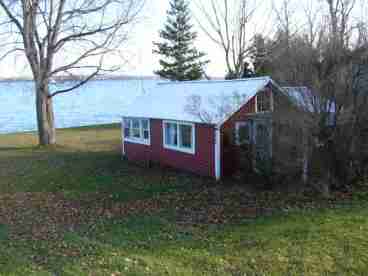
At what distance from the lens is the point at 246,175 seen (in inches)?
527

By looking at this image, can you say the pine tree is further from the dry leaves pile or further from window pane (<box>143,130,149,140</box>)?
the dry leaves pile

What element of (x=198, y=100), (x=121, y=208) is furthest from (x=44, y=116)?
(x=121, y=208)

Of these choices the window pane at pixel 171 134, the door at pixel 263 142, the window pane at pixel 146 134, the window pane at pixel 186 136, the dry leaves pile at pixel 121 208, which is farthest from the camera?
the window pane at pixel 146 134

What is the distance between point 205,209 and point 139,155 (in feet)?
28.9

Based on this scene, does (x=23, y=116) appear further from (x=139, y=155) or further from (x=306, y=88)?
(x=306, y=88)

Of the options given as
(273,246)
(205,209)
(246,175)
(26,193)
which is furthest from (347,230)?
(26,193)

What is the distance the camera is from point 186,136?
15.6 meters

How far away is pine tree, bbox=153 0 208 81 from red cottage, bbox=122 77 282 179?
79.8 ft

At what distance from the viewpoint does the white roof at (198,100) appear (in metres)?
14.3

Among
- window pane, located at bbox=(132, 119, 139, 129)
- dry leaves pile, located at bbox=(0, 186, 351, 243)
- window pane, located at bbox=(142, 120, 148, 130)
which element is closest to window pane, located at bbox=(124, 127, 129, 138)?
window pane, located at bbox=(132, 119, 139, 129)

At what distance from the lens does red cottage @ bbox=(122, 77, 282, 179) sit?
45.7 ft

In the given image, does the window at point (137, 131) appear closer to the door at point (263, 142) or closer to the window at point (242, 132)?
the window at point (242, 132)

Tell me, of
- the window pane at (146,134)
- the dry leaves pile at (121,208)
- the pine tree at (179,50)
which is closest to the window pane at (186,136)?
the window pane at (146,134)

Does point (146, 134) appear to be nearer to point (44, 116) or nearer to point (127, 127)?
point (127, 127)
